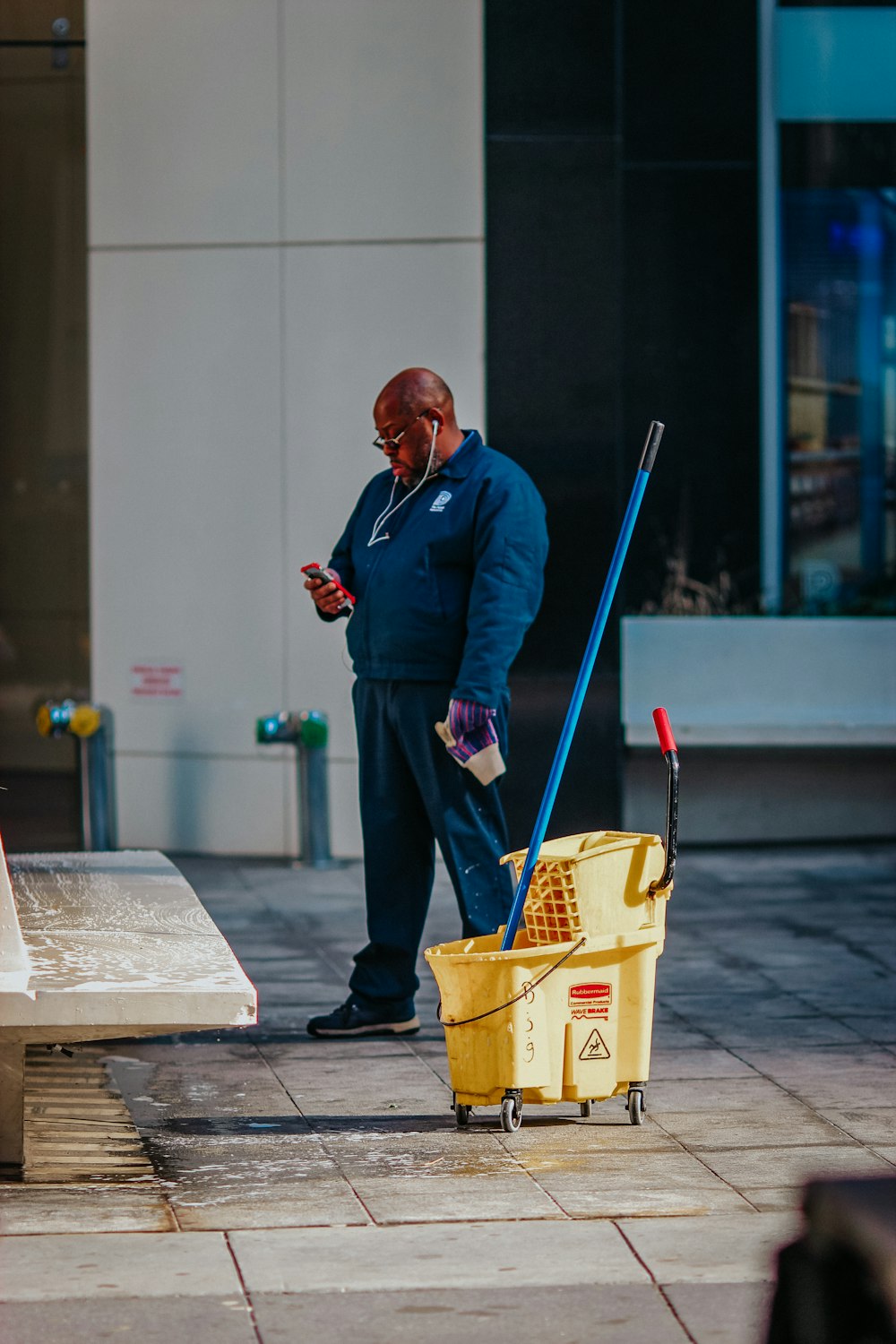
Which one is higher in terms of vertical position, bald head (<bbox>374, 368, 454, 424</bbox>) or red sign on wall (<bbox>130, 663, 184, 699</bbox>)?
bald head (<bbox>374, 368, 454, 424</bbox>)

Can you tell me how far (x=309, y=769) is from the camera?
916 centimetres

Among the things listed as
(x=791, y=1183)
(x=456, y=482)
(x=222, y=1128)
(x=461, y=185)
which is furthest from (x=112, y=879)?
(x=461, y=185)

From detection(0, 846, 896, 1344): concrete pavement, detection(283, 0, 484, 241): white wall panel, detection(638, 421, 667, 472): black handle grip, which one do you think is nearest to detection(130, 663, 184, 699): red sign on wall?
detection(283, 0, 484, 241): white wall panel

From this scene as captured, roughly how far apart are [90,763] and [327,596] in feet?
12.8

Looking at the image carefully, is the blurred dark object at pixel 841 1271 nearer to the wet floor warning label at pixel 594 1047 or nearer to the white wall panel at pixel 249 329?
the wet floor warning label at pixel 594 1047

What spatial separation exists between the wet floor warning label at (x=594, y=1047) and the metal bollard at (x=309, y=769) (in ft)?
14.7

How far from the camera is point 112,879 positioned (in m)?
5.64

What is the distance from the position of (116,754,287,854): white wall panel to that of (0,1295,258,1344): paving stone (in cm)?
591

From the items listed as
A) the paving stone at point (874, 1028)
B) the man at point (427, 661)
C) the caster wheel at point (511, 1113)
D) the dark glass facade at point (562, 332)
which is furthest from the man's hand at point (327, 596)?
the dark glass facade at point (562, 332)

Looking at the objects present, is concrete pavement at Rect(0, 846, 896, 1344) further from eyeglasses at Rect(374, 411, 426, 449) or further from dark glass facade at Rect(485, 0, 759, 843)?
dark glass facade at Rect(485, 0, 759, 843)

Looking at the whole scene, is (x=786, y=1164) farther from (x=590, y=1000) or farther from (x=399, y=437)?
(x=399, y=437)

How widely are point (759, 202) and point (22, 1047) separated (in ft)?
24.7

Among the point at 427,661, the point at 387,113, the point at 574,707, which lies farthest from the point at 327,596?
the point at 387,113

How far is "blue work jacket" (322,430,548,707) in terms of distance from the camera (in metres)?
5.44
